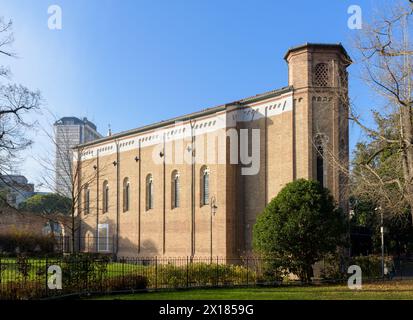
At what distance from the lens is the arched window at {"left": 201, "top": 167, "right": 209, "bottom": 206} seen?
108 feet

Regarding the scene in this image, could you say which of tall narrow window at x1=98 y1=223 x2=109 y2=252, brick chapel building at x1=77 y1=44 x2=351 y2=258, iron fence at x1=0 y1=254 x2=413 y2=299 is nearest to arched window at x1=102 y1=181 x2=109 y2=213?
brick chapel building at x1=77 y1=44 x2=351 y2=258

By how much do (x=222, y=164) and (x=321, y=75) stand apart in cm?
841

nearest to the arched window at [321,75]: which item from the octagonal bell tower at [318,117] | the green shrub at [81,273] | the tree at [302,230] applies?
the octagonal bell tower at [318,117]

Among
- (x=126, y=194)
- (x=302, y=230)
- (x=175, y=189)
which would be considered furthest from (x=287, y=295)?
(x=126, y=194)

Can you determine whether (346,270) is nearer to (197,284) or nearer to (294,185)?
(294,185)

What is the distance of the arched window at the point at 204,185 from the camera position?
108 ft

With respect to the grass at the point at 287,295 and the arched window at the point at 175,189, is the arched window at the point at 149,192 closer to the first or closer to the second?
the arched window at the point at 175,189

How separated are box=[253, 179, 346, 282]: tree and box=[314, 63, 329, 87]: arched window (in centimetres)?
692

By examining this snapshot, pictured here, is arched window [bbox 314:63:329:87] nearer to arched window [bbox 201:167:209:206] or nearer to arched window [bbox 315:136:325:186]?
arched window [bbox 315:136:325:186]

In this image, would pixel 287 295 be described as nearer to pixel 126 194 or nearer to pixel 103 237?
pixel 126 194

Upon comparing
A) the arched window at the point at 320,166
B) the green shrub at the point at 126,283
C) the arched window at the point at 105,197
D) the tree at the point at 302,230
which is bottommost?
the green shrub at the point at 126,283

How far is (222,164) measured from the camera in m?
30.8

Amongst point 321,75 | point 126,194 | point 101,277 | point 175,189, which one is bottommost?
point 101,277

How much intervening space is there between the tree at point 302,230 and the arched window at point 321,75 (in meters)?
6.92
